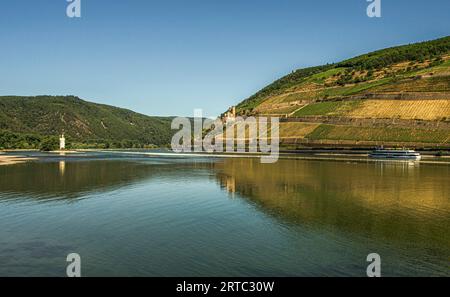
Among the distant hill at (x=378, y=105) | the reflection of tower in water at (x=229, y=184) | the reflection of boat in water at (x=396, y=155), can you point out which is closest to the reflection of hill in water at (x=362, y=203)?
the reflection of tower in water at (x=229, y=184)

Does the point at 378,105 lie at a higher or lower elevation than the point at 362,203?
higher

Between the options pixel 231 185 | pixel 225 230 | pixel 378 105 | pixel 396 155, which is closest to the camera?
pixel 225 230

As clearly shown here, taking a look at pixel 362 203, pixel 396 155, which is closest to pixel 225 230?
pixel 362 203

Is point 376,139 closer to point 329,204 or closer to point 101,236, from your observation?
point 329,204

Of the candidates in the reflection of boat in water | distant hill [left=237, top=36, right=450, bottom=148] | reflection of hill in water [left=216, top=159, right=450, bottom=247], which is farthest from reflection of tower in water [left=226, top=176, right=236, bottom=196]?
distant hill [left=237, top=36, right=450, bottom=148]

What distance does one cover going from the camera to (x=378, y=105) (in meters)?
129

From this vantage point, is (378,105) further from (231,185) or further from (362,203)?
(362,203)

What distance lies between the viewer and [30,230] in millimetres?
22703

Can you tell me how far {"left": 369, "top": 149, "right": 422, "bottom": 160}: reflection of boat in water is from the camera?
90.5 meters

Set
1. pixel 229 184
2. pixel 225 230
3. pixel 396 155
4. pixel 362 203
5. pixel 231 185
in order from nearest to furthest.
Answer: pixel 225 230 < pixel 362 203 < pixel 231 185 < pixel 229 184 < pixel 396 155

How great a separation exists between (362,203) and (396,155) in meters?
66.4

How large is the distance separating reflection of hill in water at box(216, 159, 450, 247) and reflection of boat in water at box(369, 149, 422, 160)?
135 ft
